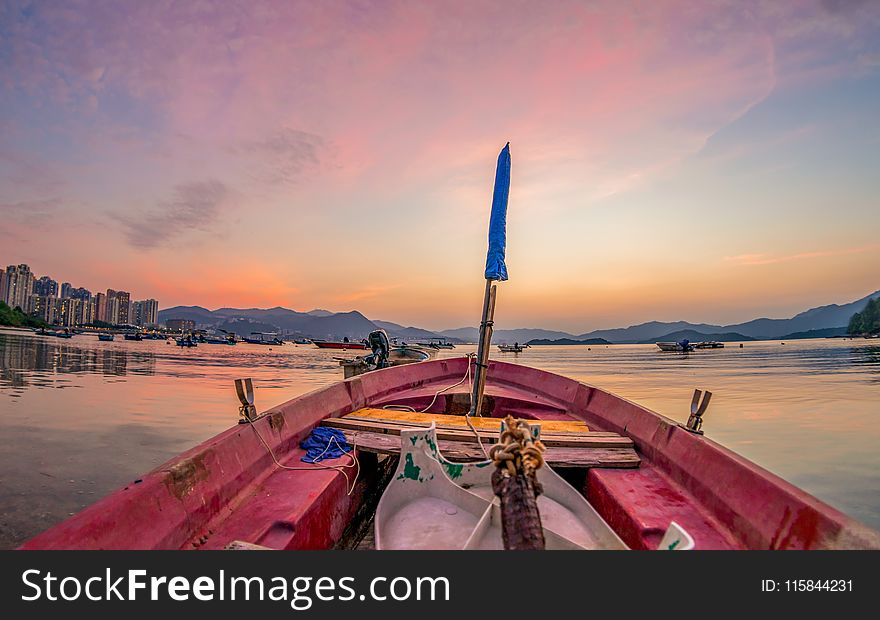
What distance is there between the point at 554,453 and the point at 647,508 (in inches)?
42.3

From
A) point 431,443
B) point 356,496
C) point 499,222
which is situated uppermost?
point 499,222

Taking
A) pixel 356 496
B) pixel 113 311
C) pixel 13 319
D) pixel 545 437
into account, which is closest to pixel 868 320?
pixel 545 437

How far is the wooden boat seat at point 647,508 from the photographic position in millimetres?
2768

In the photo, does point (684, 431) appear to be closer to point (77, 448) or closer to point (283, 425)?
point (283, 425)

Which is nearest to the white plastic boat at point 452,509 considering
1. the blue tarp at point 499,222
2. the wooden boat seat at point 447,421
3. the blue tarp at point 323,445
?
the blue tarp at point 323,445

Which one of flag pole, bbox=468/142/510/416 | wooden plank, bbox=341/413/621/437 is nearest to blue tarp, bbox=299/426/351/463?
wooden plank, bbox=341/413/621/437

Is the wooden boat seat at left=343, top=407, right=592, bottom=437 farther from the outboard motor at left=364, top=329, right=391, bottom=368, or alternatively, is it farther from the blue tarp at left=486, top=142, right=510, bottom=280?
the outboard motor at left=364, top=329, right=391, bottom=368

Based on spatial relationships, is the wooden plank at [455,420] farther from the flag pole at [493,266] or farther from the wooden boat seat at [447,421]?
the flag pole at [493,266]

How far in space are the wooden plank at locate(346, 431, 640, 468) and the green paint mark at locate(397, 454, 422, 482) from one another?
372mm

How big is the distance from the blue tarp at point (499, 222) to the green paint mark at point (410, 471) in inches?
144

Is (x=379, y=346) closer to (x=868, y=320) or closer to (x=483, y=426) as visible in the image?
(x=483, y=426)

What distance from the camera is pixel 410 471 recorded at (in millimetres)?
3572
